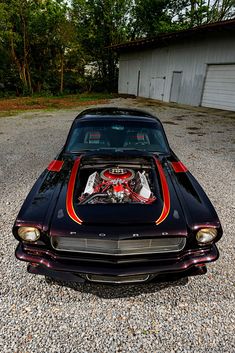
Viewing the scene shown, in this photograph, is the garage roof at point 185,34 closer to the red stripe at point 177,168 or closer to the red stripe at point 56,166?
the red stripe at point 177,168

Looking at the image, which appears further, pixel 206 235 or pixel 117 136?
pixel 117 136

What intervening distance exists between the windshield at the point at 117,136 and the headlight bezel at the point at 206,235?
140 centimetres

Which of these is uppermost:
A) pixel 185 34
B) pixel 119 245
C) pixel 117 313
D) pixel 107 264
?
pixel 185 34

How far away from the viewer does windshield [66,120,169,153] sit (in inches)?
125

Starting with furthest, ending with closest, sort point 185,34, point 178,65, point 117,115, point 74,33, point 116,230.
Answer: point 74,33
point 178,65
point 185,34
point 117,115
point 116,230

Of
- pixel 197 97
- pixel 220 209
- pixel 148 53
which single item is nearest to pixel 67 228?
pixel 220 209

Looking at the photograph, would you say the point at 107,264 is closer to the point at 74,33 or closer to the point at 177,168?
the point at 177,168

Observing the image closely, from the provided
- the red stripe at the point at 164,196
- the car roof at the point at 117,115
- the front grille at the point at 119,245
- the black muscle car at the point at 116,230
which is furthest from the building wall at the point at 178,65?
the front grille at the point at 119,245

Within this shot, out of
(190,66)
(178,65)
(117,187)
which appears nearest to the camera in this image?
(117,187)

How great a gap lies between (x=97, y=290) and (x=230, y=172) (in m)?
4.20

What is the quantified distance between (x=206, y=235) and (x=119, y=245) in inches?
29.9

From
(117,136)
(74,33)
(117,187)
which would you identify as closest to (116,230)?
(117,187)

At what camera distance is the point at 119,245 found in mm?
1905

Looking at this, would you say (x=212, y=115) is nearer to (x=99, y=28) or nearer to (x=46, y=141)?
(x=46, y=141)
